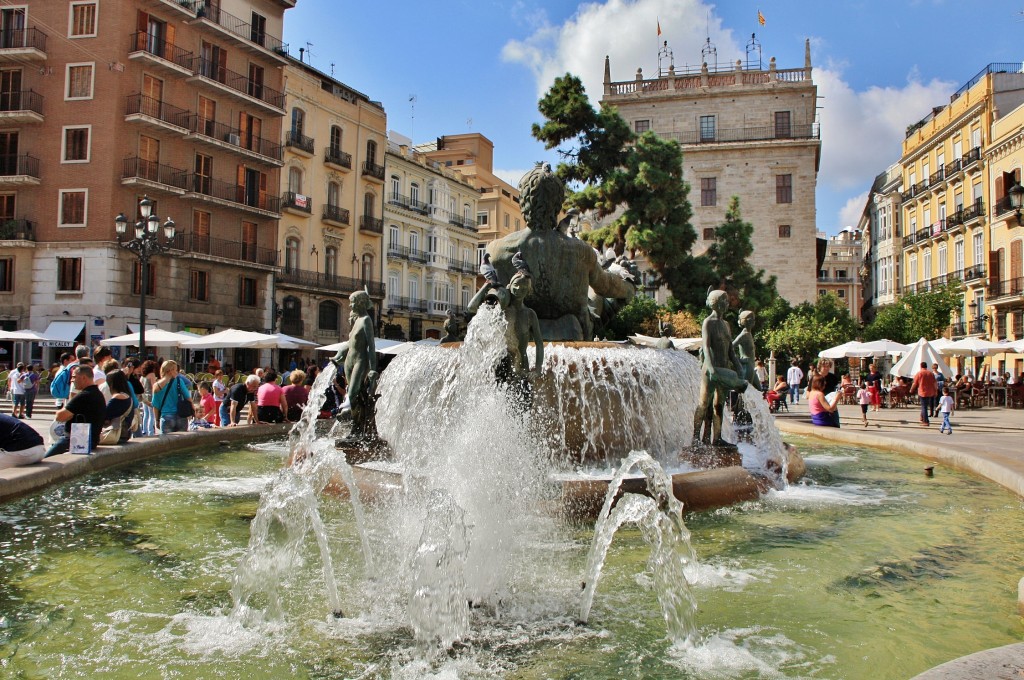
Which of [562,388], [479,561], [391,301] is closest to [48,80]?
[391,301]

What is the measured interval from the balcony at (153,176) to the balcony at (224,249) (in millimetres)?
1906

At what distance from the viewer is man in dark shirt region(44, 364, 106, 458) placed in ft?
25.1

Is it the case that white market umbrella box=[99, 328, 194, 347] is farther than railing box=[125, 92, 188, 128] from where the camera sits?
No

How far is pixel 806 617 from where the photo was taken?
147 inches

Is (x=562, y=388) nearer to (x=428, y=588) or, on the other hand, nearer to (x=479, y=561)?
(x=479, y=561)

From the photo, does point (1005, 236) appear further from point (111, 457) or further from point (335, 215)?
point (111, 457)

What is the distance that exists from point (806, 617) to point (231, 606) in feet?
9.45

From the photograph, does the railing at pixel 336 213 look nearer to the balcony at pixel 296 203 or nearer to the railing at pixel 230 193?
the balcony at pixel 296 203

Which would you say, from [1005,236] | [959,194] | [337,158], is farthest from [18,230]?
[959,194]

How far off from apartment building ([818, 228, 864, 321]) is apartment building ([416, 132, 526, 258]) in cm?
3726

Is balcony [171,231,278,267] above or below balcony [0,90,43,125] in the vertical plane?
below

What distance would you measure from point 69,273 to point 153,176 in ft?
15.9

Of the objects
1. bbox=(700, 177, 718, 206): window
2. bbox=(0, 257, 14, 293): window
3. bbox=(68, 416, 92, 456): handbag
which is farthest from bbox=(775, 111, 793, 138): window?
bbox=(68, 416, 92, 456): handbag

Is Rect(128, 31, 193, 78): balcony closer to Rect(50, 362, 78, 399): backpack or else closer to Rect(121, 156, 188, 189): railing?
Rect(121, 156, 188, 189): railing
